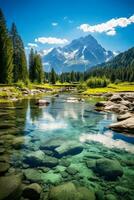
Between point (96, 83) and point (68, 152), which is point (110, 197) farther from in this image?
point (96, 83)

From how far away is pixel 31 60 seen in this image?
107500 millimetres

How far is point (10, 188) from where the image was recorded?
325 inches

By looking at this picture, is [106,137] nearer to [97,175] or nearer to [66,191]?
[97,175]

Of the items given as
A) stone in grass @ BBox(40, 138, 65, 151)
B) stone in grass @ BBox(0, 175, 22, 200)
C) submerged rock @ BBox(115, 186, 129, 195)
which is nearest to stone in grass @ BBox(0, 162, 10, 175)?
stone in grass @ BBox(0, 175, 22, 200)

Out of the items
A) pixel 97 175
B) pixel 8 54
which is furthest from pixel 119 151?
pixel 8 54

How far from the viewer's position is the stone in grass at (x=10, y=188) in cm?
785

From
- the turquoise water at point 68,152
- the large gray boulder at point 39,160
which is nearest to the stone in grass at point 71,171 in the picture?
the turquoise water at point 68,152

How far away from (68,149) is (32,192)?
579 centimetres

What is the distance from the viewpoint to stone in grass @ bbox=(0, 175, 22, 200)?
309 inches

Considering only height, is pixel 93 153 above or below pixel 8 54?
below

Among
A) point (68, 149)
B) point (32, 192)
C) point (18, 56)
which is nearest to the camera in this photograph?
point (32, 192)

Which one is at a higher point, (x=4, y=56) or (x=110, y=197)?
(x=4, y=56)

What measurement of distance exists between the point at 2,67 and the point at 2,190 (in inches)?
2229

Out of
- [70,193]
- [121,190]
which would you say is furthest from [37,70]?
[70,193]
